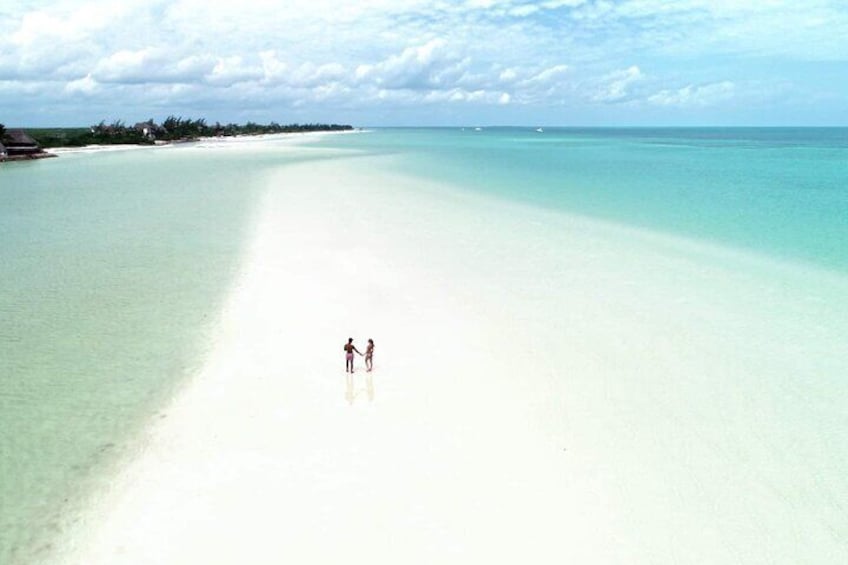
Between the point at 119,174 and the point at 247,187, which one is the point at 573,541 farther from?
the point at 119,174

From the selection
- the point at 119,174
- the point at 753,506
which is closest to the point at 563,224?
the point at 753,506

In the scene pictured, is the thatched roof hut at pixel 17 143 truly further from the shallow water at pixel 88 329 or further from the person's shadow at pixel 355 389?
the person's shadow at pixel 355 389

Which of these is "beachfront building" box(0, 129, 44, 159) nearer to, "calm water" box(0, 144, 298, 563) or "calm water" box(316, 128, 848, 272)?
"calm water" box(0, 144, 298, 563)

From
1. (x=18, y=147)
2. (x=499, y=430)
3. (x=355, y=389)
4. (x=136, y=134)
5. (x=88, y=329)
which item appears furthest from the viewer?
(x=136, y=134)

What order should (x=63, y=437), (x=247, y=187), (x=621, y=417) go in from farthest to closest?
(x=247, y=187) < (x=621, y=417) < (x=63, y=437)

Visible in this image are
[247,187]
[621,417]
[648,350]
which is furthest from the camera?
[247,187]

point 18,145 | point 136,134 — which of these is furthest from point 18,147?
point 136,134

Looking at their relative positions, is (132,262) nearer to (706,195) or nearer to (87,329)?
(87,329)
